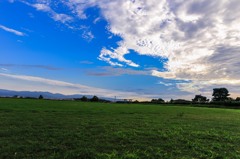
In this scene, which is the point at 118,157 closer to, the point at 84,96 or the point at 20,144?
the point at 20,144

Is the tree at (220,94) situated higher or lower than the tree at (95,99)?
higher

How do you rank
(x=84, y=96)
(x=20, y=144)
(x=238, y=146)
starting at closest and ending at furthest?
(x=20, y=144), (x=238, y=146), (x=84, y=96)

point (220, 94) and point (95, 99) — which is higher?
point (220, 94)

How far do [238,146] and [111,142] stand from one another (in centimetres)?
577

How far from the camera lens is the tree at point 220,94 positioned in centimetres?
14888

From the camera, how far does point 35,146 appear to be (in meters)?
8.94

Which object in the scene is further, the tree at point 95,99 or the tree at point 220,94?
the tree at point 220,94

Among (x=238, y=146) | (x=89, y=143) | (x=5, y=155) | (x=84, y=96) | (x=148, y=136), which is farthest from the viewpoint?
(x=84, y=96)

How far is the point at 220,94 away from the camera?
15150 cm

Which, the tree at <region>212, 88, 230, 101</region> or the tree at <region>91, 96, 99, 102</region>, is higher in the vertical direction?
the tree at <region>212, 88, 230, 101</region>

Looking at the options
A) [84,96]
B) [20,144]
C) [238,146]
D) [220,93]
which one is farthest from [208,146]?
[220,93]

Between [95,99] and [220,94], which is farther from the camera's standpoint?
[220,94]

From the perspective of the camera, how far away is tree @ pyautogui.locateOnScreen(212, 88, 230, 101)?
14888 centimetres

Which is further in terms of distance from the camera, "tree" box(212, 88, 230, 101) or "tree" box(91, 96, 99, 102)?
"tree" box(212, 88, 230, 101)
